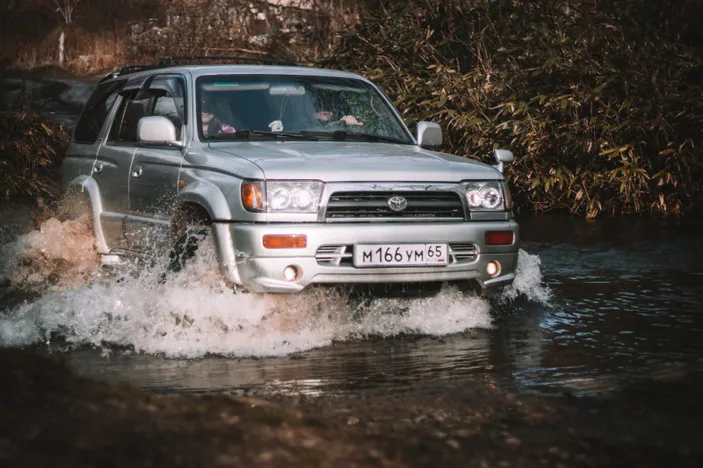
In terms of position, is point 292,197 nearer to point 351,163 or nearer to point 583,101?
point 351,163

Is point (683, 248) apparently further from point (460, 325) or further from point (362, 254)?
point (362, 254)

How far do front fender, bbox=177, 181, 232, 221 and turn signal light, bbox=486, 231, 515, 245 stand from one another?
152 centimetres

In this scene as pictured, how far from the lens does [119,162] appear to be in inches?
317

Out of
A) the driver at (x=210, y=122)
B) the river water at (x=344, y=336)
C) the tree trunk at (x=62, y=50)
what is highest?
the tree trunk at (x=62, y=50)

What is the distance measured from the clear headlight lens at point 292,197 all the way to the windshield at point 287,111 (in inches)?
40.2

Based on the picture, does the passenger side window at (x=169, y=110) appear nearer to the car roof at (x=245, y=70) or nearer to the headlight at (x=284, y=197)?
the car roof at (x=245, y=70)

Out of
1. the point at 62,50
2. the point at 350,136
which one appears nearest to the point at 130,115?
the point at 350,136

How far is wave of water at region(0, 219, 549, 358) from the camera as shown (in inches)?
250

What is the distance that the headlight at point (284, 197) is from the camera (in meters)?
6.31

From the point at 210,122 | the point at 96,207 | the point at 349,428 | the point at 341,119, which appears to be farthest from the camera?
the point at 96,207

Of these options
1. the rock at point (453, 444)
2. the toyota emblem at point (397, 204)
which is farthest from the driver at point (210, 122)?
the rock at point (453, 444)

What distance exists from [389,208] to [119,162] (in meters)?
2.40

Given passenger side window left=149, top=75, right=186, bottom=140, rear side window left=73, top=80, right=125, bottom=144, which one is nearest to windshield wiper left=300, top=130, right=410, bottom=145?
passenger side window left=149, top=75, right=186, bottom=140

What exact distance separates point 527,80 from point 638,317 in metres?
7.94
